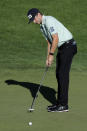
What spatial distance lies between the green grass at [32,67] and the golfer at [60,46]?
341 millimetres

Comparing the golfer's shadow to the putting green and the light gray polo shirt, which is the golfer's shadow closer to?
the putting green

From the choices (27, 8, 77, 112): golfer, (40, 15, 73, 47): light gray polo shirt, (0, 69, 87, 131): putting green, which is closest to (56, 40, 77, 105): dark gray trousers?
(27, 8, 77, 112): golfer

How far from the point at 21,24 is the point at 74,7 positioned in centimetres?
Result: 313

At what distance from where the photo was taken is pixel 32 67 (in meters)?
16.2

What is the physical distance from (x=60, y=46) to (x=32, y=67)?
5.36 meters

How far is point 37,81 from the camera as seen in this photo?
1428cm

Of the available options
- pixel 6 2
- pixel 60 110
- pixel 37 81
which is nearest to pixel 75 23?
pixel 6 2

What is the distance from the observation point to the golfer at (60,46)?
1058 cm

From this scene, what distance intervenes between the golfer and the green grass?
341mm

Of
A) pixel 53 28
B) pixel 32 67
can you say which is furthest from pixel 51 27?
pixel 32 67

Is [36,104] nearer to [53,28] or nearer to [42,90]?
[42,90]

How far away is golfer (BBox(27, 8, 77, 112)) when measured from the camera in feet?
34.7

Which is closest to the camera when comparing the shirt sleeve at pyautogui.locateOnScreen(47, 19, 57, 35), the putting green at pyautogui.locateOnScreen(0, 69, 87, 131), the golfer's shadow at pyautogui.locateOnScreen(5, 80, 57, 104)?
the putting green at pyautogui.locateOnScreen(0, 69, 87, 131)

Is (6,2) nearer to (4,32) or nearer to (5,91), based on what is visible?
(4,32)
